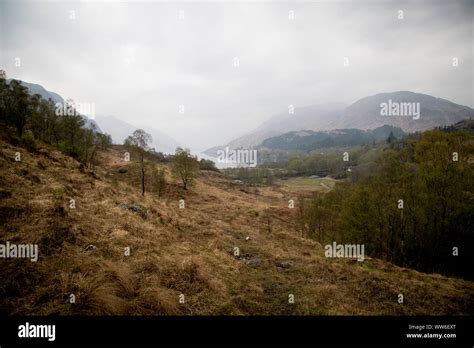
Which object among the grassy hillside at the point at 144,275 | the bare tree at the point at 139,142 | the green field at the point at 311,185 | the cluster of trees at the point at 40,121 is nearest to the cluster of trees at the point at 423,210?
the grassy hillside at the point at 144,275

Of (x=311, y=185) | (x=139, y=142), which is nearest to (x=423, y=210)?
(x=139, y=142)

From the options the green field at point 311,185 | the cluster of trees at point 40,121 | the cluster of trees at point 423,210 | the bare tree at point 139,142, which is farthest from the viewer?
the green field at point 311,185

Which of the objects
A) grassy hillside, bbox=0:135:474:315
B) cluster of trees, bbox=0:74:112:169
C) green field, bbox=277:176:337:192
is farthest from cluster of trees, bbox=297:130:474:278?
green field, bbox=277:176:337:192

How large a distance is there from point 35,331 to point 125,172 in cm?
6052

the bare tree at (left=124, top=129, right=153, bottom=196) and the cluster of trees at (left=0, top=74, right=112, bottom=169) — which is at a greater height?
the cluster of trees at (left=0, top=74, right=112, bottom=169)

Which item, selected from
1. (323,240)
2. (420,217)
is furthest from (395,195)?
(323,240)

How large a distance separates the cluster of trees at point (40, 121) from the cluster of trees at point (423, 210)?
41023 millimetres

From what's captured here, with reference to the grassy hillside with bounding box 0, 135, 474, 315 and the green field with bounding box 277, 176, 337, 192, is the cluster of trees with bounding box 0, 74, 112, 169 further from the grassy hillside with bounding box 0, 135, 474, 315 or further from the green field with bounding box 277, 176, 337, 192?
the green field with bounding box 277, 176, 337, 192

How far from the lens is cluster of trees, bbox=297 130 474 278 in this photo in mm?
22906

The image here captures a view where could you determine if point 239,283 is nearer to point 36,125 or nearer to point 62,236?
point 62,236

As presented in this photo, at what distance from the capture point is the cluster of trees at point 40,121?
110ft

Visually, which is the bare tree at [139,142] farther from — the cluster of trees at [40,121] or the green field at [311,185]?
the green field at [311,185]

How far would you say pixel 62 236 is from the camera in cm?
905

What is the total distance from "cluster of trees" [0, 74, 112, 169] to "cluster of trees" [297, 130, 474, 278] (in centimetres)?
4102
